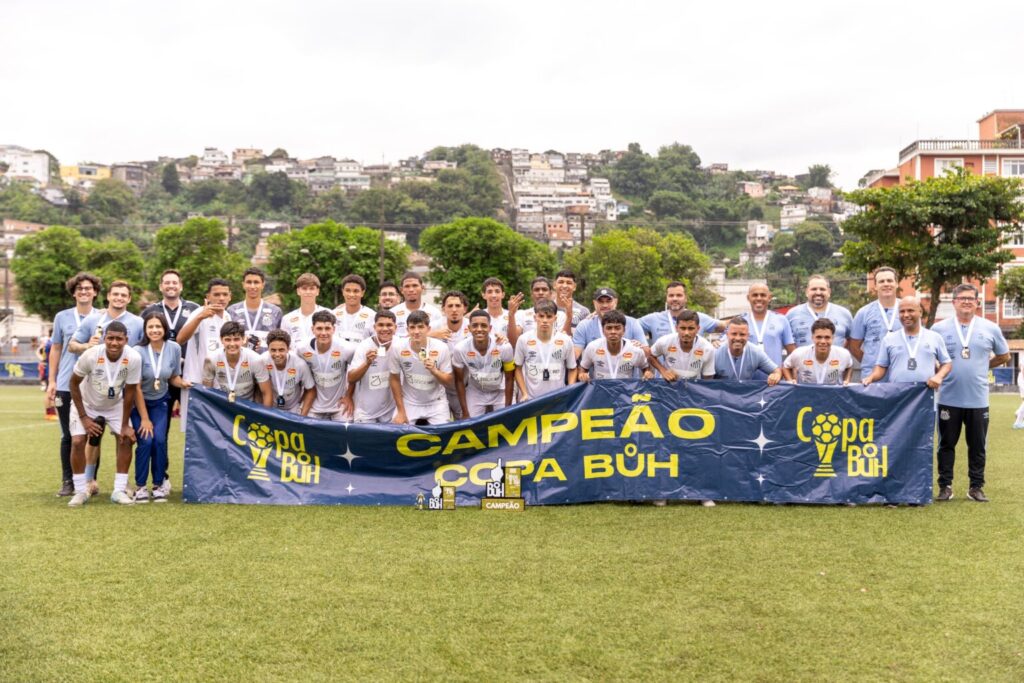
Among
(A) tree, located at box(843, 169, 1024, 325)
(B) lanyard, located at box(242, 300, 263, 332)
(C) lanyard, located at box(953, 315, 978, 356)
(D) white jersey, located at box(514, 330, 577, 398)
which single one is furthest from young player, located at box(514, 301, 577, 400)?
(A) tree, located at box(843, 169, 1024, 325)

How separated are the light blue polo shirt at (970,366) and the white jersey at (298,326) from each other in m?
5.75

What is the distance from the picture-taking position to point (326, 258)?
48.9m

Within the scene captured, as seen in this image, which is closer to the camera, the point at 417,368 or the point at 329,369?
the point at 417,368

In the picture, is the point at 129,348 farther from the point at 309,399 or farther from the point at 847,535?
the point at 847,535

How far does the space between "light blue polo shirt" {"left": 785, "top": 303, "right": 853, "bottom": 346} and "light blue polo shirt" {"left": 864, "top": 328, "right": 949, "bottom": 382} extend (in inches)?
25.0

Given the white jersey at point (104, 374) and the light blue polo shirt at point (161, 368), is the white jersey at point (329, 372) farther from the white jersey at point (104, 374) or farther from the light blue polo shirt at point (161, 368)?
the white jersey at point (104, 374)

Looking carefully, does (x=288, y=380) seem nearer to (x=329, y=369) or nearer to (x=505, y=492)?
(x=329, y=369)

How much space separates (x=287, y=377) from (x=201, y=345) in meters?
0.98

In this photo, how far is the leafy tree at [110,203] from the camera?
481ft

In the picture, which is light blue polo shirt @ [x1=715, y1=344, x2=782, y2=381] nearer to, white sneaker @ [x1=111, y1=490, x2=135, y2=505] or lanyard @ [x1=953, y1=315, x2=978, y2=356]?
lanyard @ [x1=953, y1=315, x2=978, y2=356]

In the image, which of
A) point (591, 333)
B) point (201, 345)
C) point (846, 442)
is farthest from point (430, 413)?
point (846, 442)

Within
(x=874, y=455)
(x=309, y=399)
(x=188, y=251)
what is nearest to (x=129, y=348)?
(x=309, y=399)

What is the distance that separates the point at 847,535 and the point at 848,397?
1.69 m

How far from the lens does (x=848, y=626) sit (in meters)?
4.54
